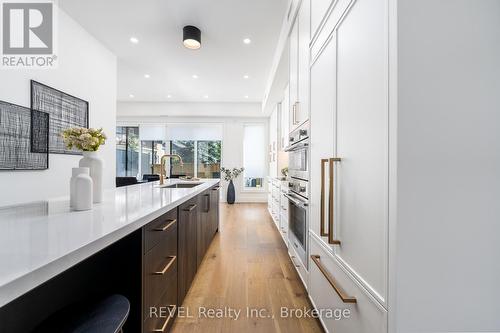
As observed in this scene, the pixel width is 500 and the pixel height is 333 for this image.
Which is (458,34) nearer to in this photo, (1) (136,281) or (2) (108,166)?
(1) (136,281)

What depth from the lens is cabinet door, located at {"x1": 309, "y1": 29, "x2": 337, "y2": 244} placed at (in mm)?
1286

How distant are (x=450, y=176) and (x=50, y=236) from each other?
53.8 inches

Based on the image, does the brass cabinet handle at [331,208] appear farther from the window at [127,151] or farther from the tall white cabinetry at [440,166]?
the window at [127,151]

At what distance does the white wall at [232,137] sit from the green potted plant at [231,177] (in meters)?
0.16

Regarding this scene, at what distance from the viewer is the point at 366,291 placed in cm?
92

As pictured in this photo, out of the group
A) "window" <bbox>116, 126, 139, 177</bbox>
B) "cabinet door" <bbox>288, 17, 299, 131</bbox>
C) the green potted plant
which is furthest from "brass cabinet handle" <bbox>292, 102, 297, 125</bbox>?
"window" <bbox>116, 126, 139, 177</bbox>

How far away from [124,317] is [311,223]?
1.25m

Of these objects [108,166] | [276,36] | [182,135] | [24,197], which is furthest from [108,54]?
[182,135]

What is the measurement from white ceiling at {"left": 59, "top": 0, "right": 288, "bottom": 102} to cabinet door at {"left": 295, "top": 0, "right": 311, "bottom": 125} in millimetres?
1010

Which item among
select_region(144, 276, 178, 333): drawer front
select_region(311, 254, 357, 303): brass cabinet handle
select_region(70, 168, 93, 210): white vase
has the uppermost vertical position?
select_region(70, 168, 93, 210): white vase

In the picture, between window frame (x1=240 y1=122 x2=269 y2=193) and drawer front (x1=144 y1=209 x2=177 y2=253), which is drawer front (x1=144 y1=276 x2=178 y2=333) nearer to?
drawer front (x1=144 y1=209 x2=177 y2=253)

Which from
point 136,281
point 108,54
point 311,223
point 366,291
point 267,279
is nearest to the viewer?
point 366,291

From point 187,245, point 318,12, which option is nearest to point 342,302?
point 187,245

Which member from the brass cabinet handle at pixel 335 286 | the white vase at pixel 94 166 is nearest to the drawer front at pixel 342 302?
the brass cabinet handle at pixel 335 286
